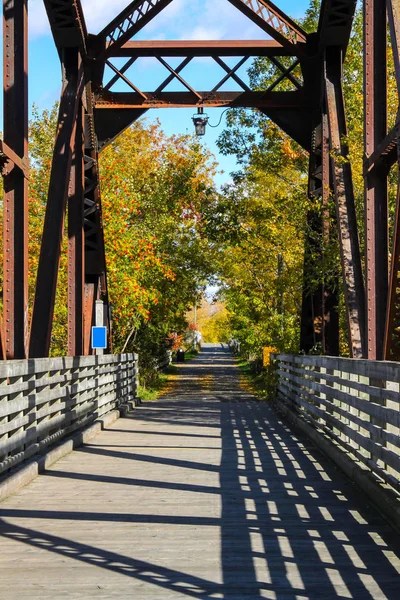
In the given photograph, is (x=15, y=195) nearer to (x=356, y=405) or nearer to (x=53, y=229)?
(x=53, y=229)

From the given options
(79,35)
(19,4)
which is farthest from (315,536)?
(79,35)

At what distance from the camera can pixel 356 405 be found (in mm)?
9984

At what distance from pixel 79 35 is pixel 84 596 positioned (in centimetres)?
1259

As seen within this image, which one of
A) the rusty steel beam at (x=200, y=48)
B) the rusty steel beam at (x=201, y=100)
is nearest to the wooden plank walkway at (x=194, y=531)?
the rusty steel beam at (x=201, y=100)

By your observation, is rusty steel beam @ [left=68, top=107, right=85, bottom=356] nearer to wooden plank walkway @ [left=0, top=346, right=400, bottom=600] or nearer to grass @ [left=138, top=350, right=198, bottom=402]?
wooden plank walkway @ [left=0, top=346, right=400, bottom=600]

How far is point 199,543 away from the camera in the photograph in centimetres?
705

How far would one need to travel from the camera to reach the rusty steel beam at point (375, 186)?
36.4 ft

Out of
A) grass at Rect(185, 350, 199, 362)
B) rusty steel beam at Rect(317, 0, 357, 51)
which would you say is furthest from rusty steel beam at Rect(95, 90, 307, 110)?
grass at Rect(185, 350, 199, 362)

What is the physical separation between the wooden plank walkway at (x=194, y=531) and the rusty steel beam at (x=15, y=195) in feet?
5.75

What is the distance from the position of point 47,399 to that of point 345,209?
215 inches

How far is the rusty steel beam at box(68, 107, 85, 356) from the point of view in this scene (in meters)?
16.0

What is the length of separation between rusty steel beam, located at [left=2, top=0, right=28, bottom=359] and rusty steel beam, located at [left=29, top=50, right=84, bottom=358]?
2006mm

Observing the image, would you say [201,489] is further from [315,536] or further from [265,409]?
[265,409]

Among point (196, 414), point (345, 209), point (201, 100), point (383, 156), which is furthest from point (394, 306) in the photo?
point (196, 414)
